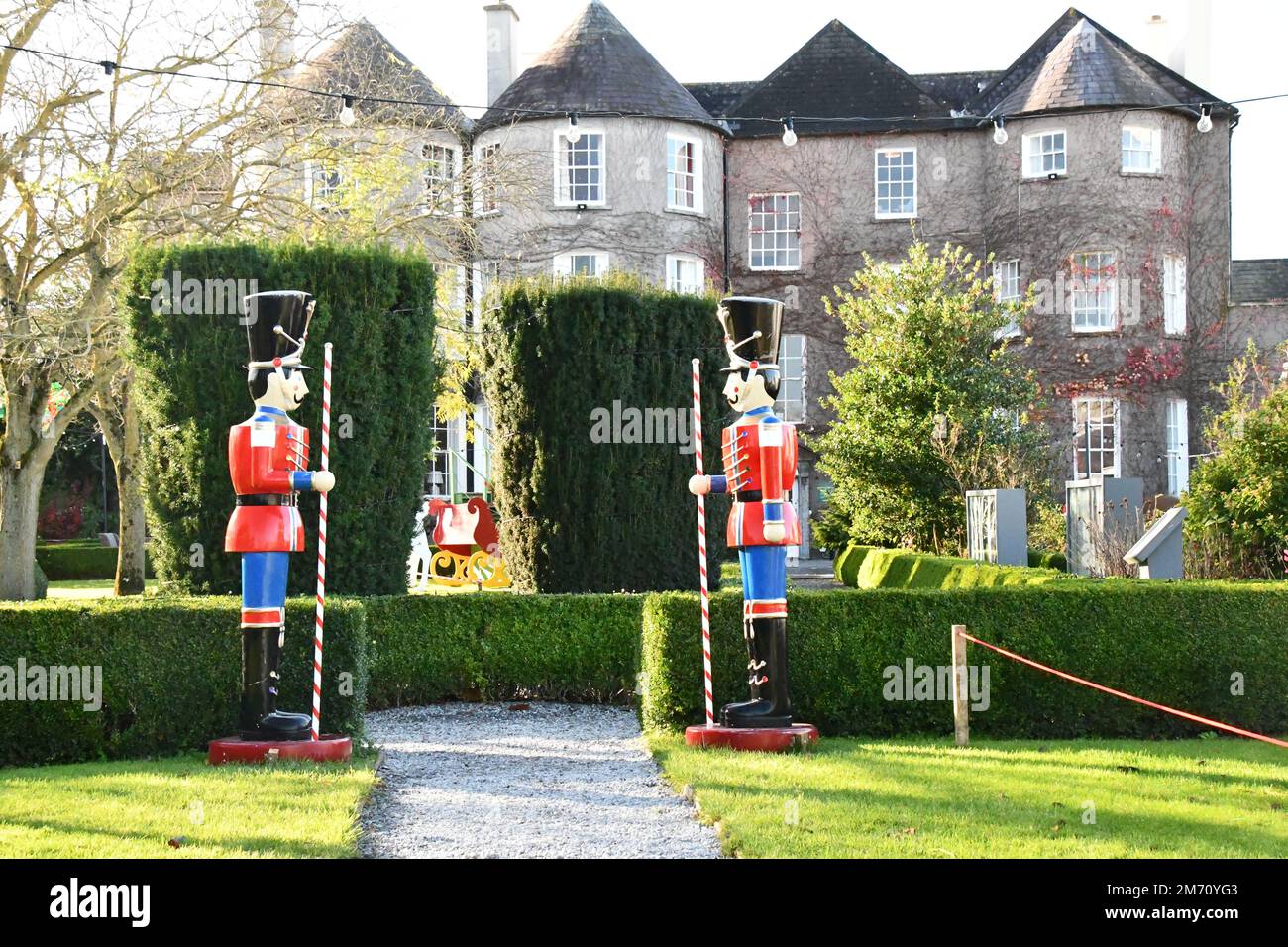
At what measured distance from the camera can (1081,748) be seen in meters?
10.3

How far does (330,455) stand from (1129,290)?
22.6 m

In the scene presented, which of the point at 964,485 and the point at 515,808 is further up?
the point at 964,485

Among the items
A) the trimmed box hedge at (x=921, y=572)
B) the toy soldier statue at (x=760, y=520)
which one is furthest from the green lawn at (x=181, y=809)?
the trimmed box hedge at (x=921, y=572)

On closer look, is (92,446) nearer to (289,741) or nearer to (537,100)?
(537,100)

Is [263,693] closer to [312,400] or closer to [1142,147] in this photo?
[312,400]

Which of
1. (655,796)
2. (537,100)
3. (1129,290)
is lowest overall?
(655,796)

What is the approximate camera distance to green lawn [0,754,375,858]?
6.93 meters

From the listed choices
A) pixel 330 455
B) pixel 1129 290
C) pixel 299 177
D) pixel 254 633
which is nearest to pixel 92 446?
pixel 299 177

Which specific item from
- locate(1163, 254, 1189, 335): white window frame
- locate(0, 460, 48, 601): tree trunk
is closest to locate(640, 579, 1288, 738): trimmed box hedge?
locate(0, 460, 48, 601): tree trunk

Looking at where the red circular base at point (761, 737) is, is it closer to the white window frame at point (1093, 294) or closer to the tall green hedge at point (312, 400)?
the tall green hedge at point (312, 400)

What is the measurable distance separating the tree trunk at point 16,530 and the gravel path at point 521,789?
1107 centimetres

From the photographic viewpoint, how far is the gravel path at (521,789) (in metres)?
7.48

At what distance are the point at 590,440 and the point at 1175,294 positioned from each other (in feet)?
67.8

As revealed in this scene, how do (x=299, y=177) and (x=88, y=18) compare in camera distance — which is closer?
(x=88, y=18)
